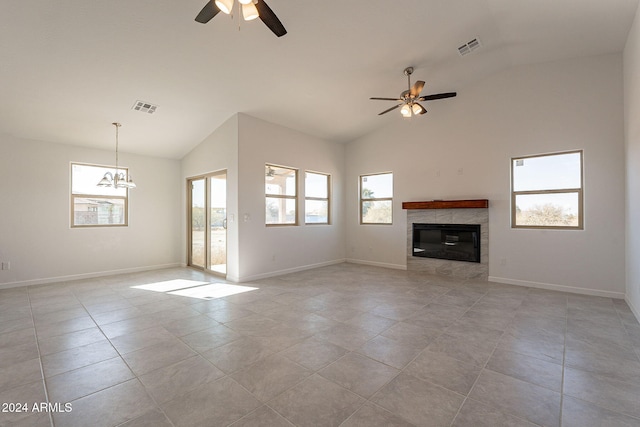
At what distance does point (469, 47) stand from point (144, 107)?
524cm

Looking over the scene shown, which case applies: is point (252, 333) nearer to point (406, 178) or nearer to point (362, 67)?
point (362, 67)

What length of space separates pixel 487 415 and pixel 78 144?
24.3 ft

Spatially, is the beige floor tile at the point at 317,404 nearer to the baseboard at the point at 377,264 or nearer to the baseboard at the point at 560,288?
the baseboard at the point at 560,288

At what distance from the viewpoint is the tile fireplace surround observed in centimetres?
541

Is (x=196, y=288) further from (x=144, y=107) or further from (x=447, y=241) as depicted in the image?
(x=447, y=241)

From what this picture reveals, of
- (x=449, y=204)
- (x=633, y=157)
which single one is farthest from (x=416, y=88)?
(x=633, y=157)

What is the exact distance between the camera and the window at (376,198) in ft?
22.6

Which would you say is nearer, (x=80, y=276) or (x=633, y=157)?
(x=633, y=157)

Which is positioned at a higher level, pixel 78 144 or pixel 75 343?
pixel 78 144

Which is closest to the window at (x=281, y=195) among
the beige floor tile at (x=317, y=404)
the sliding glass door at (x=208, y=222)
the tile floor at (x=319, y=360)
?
the sliding glass door at (x=208, y=222)

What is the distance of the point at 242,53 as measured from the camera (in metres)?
3.81

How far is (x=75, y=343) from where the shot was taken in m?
2.80

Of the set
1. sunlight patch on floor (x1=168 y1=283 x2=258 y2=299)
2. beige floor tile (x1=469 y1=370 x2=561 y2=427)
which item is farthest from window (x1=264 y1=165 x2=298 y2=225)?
beige floor tile (x1=469 y1=370 x2=561 y2=427)

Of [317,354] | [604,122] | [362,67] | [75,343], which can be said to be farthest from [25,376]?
[604,122]
